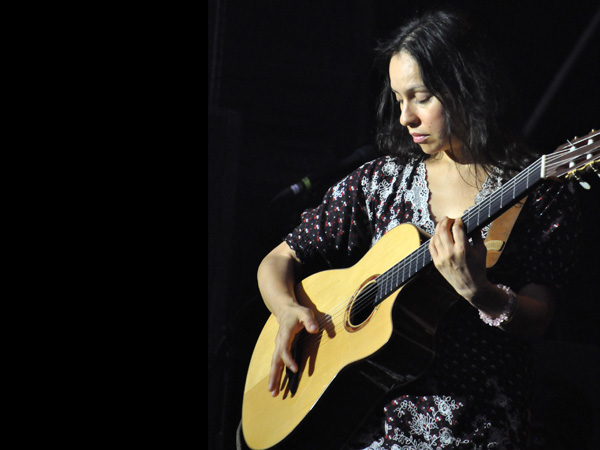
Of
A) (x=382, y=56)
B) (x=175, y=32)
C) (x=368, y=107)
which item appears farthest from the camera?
(x=175, y=32)

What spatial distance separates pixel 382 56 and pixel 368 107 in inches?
7.4

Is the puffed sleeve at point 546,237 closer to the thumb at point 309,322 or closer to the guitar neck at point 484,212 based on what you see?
the guitar neck at point 484,212

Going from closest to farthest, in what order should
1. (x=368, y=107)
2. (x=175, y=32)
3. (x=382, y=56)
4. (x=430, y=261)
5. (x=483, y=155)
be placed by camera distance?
(x=430, y=261) < (x=483, y=155) < (x=382, y=56) < (x=368, y=107) < (x=175, y=32)

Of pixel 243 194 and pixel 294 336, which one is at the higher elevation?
pixel 243 194

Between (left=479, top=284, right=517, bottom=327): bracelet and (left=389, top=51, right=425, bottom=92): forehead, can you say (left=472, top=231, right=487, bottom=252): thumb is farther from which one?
(left=389, top=51, right=425, bottom=92): forehead

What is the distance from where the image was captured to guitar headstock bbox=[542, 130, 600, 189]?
1.05 m

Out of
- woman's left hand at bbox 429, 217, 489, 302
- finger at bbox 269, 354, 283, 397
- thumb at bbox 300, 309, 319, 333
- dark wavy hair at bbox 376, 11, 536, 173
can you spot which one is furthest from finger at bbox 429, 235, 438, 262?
finger at bbox 269, 354, 283, 397

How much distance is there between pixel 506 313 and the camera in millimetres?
1135

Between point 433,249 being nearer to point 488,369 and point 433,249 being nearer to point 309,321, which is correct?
point 488,369

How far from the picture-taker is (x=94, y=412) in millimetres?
2045

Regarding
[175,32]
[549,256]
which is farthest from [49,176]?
[549,256]

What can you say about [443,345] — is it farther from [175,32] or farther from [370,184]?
[175,32]

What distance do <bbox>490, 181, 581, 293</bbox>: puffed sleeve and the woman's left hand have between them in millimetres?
111

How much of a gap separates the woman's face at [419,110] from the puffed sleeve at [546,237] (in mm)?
201
